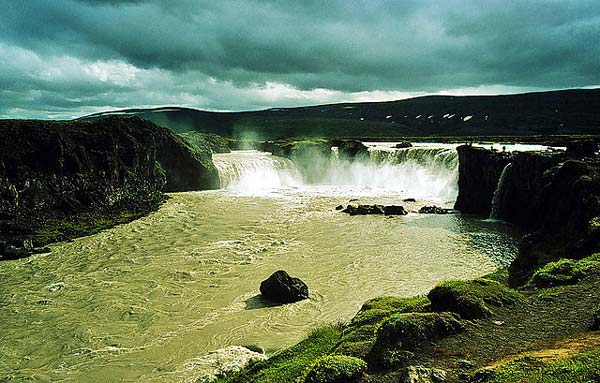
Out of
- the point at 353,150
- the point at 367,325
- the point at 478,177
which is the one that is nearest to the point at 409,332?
the point at 367,325

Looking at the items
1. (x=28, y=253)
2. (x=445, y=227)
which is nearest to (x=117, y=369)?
(x=28, y=253)

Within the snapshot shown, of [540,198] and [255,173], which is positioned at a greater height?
[540,198]

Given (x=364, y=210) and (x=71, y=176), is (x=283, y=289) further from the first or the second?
(x=71, y=176)

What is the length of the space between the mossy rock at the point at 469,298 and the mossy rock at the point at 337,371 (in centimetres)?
313

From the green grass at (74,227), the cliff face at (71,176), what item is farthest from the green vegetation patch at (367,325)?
the green grass at (74,227)

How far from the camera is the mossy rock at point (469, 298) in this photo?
9.68 meters

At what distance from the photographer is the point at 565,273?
12375mm

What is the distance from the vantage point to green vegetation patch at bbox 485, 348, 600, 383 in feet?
20.0

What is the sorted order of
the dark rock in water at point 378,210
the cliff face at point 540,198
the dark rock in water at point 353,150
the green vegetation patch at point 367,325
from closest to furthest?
1. the green vegetation patch at point 367,325
2. the cliff face at point 540,198
3. the dark rock in water at point 378,210
4. the dark rock in water at point 353,150

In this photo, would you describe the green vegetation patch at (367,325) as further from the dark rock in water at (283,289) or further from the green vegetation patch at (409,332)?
the dark rock in water at (283,289)

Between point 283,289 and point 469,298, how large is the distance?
10943 mm

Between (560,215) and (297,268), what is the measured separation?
15028 millimetres

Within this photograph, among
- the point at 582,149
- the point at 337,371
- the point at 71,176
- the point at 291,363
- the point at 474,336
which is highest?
the point at 582,149

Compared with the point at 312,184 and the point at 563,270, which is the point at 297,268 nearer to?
the point at 563,270
